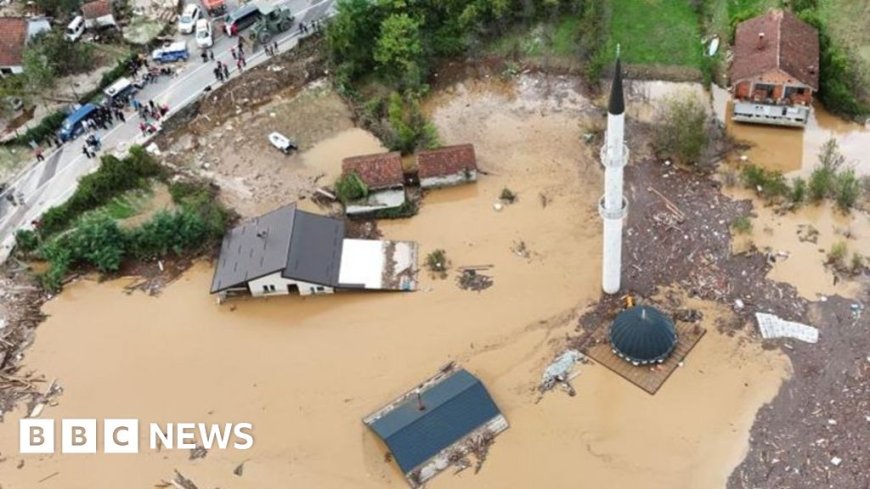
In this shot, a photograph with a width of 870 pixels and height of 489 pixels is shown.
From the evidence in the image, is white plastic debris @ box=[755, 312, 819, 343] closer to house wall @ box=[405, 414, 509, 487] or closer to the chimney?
house wall @ box=[405, 414, 509, 487]

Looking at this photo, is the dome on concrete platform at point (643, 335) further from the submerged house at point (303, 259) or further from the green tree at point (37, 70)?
the green tree at point (37, 70)

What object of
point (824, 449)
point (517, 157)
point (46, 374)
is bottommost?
point (824, 449)

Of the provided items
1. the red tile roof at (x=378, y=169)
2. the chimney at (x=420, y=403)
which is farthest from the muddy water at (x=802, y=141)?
the chimney at (x=420, y=403)

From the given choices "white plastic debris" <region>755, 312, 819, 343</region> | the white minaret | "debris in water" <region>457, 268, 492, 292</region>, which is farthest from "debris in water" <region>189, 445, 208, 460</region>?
"white plastic debris" <region>755, 312, 819, 343</region>

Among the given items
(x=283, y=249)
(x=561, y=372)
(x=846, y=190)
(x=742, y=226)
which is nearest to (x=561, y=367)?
(x=561, y=372)

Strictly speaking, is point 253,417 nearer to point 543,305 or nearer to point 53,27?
point 543,305

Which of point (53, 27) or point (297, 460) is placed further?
point (53, 27)

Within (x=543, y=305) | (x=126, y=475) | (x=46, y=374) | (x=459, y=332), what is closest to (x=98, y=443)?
(x=126, y=475)
